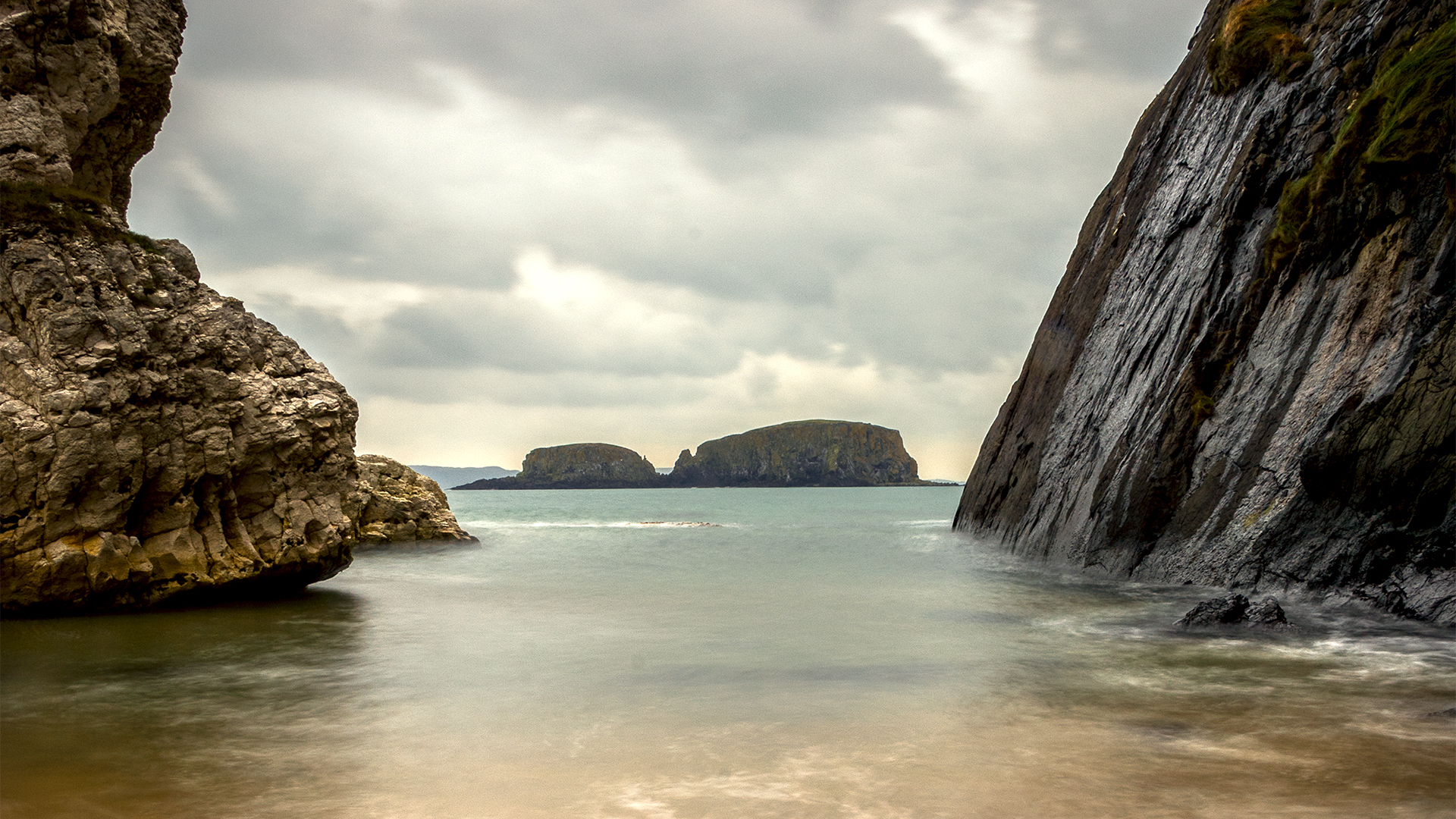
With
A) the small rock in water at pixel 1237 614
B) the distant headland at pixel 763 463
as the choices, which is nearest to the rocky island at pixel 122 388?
the small rock in water at pixel 1237 614

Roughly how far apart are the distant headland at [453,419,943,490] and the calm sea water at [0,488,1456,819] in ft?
517

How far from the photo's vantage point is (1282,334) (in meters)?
14.4

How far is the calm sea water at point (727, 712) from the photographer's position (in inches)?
218

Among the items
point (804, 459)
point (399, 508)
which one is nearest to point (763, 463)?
point (804, 459)

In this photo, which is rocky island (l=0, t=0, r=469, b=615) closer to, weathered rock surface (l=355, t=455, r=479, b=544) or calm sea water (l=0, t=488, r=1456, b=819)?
calm sea water (l=0, t=488, r=1456, b=819)

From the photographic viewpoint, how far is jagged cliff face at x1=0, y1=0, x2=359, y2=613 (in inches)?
464

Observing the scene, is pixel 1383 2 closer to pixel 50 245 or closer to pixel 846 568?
pixel 846 568

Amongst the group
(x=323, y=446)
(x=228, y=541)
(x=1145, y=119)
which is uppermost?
(x=1145, y=119)

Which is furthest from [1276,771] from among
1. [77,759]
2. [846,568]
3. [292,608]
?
[846,568]

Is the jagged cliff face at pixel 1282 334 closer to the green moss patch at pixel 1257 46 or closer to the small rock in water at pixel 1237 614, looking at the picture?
the green moss patch at pixel 1257 46

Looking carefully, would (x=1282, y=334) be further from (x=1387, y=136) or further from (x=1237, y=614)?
(x=1237, y=614)

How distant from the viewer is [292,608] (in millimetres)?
14172

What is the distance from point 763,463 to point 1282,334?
524ft

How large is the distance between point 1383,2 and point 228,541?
65.6 feet
